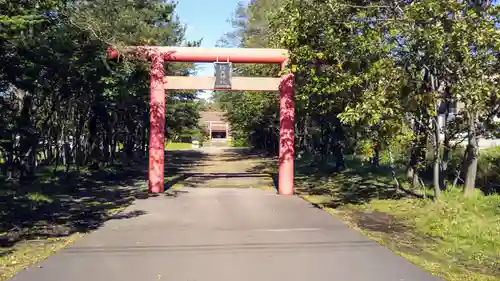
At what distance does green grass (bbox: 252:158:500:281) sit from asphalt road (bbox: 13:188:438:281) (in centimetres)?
54

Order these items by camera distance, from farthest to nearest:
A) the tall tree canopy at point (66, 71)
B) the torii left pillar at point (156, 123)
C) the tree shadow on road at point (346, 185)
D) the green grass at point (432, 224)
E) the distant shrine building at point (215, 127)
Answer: the distant shrine building at point (215, 127) < the torii left pillar at point (156, 123) < the tree shadow on road at point (346, 185) < the tall tree canopy at point (66, 71) < the green grass at point (432, 224)

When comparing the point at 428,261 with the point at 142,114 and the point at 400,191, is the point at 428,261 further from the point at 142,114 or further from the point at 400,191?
the point at 142,114

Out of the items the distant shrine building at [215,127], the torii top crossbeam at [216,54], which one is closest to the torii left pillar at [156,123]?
the torii top crossbeam at [216,54]

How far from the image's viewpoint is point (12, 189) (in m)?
14.9

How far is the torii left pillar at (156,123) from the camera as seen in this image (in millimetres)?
16422

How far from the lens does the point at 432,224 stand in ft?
34.1

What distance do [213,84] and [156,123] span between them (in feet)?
7.62

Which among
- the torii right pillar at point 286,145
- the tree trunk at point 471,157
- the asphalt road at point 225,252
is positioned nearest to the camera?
the asphalt road at point 225,252

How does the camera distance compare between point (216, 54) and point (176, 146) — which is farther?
point (176, 146)

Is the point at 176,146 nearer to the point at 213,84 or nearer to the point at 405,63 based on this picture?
the point at 213,84

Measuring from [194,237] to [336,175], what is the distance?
1397 cm

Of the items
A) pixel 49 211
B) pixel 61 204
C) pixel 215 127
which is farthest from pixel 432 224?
pixel 215 127

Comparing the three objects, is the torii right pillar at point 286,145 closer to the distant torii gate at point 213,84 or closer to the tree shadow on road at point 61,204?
the distant torii gate at point 213,84

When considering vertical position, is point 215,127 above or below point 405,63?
below
